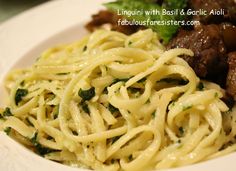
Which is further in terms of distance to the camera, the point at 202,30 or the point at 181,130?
the point at 202,30

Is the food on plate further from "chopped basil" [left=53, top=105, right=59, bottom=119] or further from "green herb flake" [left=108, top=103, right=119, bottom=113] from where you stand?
"chopped basil" [left=53, top=105, right=59, bottom=119]

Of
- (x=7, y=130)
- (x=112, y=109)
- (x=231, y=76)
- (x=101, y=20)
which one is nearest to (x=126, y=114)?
(x=112, y=109)

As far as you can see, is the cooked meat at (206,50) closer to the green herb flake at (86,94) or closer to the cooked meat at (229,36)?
the cooked meat at (229,36)

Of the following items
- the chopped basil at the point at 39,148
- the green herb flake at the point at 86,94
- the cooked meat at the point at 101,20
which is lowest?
the chopped basil at the point at 39,148

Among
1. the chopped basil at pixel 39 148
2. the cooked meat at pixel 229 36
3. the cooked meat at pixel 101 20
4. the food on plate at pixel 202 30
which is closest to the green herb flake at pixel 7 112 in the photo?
the chopped basil at pixel 39 148

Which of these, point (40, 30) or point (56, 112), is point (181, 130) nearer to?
point (56, 112)

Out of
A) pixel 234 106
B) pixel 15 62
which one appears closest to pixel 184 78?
pixel 234 106
